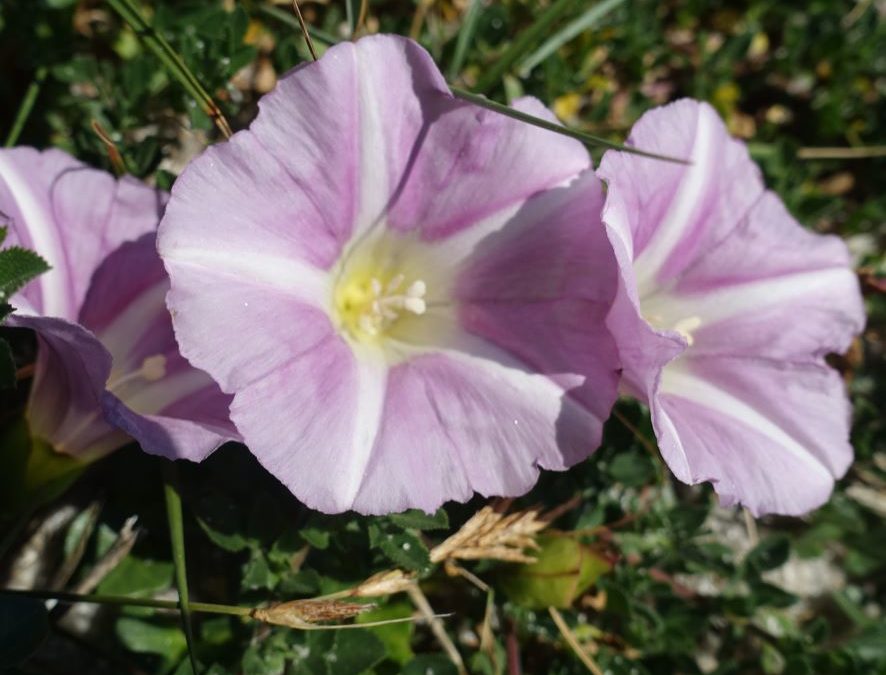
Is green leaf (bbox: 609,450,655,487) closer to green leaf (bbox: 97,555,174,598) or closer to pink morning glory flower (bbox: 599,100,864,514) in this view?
pink morning glory flower (bbox: 599,100,864,514)

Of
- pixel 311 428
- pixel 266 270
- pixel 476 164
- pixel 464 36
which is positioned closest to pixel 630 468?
pixel 476 164

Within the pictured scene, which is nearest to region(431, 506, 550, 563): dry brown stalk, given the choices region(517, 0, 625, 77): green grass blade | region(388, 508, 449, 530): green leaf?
region(388, 508, 449, 530): green leaf

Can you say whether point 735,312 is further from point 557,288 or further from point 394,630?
point 394,630

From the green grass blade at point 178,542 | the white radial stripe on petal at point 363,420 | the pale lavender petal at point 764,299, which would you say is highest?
the white radial stripe on petal at point 363,420

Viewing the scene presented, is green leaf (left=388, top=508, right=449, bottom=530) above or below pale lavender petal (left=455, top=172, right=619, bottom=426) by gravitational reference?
below

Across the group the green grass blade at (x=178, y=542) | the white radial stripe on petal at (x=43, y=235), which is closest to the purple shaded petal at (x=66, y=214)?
the white radial stripe on petal at (x=43, y=235)

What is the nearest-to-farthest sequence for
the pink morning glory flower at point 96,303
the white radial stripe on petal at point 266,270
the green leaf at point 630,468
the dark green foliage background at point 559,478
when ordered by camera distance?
1. the white radial stripe on petal at point 266,270
2. the pink morning glory flower at point 96,303
3. the dark green foliage background at point 559,478
4. the green leaf at point 630,468

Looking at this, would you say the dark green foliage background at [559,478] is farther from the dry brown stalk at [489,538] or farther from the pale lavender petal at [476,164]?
the pale lavender petal at [476,164]
